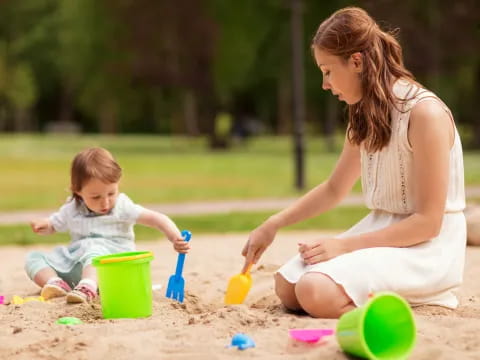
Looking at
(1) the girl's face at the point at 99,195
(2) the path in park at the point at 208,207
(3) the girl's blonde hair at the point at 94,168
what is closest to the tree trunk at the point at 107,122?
(2) the path in park at the point at 208,207

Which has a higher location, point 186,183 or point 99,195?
point 99,195

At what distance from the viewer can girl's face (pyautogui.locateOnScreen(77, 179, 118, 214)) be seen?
14.2 ft

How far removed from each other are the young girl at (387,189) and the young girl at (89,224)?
1022mm

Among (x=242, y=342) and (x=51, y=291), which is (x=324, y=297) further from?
(x=51, y=291)

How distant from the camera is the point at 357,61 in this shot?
3434 mm

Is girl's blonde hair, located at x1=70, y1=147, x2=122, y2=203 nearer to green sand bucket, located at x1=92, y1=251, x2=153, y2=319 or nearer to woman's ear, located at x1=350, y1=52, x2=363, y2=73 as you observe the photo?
green sand bucket, located at x1=92, y1=251, x2=153, y2=319

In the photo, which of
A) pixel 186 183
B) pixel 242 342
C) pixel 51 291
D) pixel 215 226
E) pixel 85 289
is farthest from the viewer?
pixel 186 183

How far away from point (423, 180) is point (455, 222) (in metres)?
0.33

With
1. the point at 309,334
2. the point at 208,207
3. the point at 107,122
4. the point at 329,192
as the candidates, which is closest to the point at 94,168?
the point at 329,192

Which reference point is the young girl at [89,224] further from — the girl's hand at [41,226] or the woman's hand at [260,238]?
the woman's hand at [260,238]

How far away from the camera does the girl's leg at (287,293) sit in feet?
12.0

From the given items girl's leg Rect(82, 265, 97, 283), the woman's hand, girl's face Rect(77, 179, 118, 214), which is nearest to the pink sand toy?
the woman's hand

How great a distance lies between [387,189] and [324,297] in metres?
0.56

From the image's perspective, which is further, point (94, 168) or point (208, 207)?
point (208, 207)
